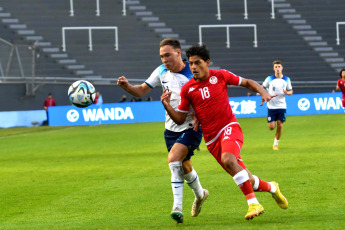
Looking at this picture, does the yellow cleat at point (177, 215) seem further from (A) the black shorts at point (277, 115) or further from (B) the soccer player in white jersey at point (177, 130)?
(A) the black shorts at point (277, 115)

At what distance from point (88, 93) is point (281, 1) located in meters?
35.9

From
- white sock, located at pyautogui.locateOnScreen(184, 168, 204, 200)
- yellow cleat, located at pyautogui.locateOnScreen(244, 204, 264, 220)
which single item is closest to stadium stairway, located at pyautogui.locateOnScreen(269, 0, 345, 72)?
white sock, located at pyautogui.locateOnScreen(184, 168, 204, 200)

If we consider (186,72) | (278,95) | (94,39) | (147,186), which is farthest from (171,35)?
(186,72)

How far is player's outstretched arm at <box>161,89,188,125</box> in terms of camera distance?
8.00 metres

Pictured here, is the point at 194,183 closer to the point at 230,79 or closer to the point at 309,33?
the point at 230,79

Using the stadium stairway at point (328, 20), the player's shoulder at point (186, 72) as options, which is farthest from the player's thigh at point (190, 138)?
the stadium stairway at point (328, 20)

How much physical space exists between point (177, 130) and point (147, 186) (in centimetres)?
321

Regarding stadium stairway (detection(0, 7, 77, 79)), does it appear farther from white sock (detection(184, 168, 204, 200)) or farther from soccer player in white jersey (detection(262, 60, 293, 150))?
white sock (detection(184, 168, 204, 200))

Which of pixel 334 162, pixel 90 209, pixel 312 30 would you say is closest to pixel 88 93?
pixel 90 209

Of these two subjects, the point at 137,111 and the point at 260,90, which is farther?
the point at 137,111

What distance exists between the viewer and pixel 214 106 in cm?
807

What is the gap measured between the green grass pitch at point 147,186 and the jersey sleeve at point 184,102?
4.29 ft

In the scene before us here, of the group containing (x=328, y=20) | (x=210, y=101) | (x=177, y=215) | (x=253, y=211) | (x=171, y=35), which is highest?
(x=328, y=20)

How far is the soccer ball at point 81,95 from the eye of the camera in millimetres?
10766
